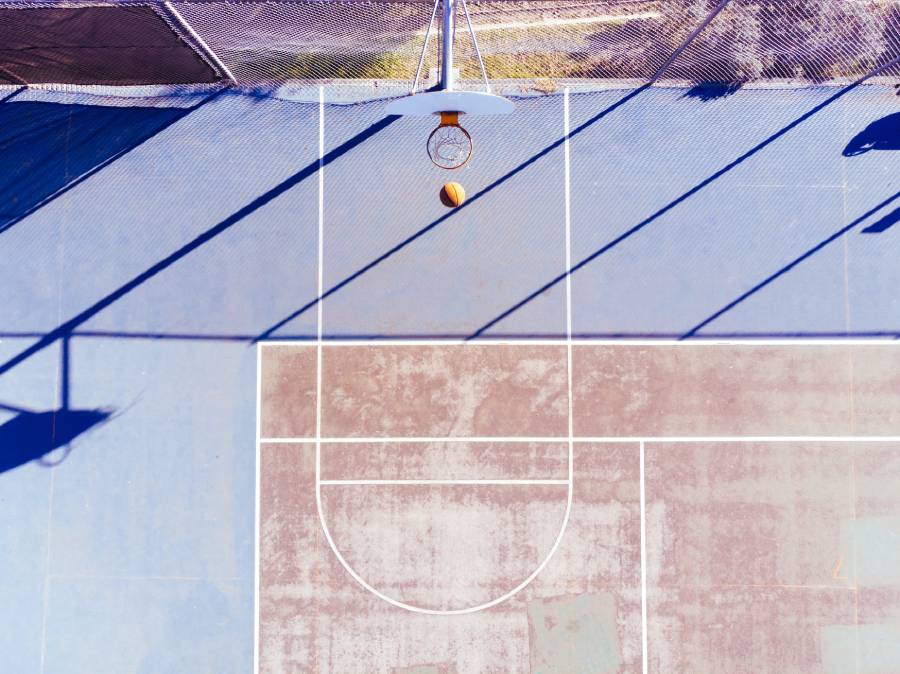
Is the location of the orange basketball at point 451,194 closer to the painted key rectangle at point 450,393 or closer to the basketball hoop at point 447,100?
the basketball hoop at point 447,100

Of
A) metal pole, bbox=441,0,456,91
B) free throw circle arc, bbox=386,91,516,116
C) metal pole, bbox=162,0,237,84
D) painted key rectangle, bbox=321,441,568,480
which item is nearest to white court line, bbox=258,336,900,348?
painted key rectangle, bbox=321,441,568,480

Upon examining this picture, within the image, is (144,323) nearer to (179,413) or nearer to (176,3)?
(179,413)

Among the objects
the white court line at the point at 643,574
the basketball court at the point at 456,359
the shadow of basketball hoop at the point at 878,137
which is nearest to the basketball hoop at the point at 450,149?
the basketball court at the point at 456,359

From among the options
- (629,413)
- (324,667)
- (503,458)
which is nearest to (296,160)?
(503,458)

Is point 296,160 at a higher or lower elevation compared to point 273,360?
higher

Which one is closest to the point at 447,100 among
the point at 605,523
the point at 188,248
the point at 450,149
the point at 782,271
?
the point at 450,149

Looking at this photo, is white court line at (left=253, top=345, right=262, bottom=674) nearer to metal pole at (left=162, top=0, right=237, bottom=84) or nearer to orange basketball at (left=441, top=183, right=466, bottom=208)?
orange basketball at (left=441, top=183, right=466, bottom=208)
